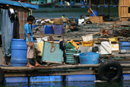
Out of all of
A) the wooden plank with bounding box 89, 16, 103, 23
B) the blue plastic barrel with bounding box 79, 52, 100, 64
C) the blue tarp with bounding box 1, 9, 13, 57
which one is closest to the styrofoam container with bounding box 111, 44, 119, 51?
the blue plastic barrel with bounding box 79, 52, 100, 64

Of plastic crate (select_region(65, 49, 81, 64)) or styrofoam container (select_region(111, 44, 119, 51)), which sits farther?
styrofoam container (select_region(111, 44, 119, 51))

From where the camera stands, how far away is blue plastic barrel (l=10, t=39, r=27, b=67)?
30.7ft

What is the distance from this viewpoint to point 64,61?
9.86 metres

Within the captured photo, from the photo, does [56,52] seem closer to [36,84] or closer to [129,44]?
[36,84]

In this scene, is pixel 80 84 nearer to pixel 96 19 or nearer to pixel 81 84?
pixel 81 84

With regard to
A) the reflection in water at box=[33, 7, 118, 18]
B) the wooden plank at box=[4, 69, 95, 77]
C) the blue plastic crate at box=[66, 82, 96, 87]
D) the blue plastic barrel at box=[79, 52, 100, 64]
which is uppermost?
the reflection in water at box=[33, 7, 118, 18]

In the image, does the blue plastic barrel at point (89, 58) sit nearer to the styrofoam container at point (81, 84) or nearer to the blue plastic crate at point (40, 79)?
the styrofoam container at point (81, 84)

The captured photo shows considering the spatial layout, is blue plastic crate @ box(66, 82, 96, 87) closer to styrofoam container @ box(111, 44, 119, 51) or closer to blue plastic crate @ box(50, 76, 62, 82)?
blue plastic crate @ box(50, 76, 62, 82)

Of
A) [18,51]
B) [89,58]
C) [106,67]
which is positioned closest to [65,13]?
[89,58]

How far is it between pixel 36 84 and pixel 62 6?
413ft

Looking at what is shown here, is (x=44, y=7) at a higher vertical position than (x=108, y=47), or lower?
higher

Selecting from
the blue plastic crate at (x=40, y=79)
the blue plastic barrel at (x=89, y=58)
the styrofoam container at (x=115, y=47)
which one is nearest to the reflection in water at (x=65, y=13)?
the styrofoam container at (x=115, y=47)

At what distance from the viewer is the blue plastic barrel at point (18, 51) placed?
9344mm

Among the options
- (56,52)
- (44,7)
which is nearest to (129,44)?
(56,52)
